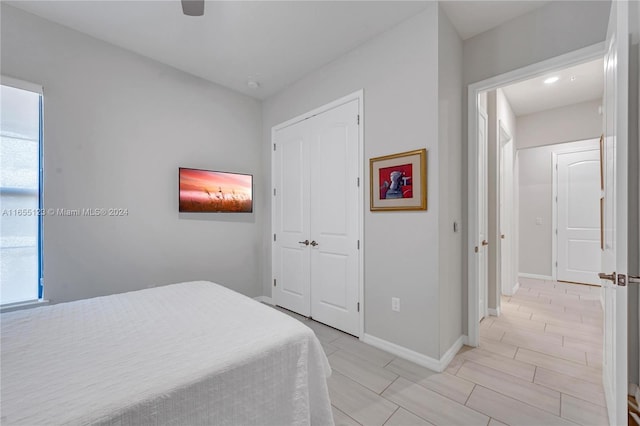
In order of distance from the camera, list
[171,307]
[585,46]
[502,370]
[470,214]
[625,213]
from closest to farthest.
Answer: [625,213]
[171,307]
[585,46]
[502,370]
[470,214]

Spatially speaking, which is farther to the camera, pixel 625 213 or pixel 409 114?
pixel 409 114

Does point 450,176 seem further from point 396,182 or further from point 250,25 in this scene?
point 250,25

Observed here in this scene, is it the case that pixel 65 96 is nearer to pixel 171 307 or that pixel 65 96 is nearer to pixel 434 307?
pixel 171 307

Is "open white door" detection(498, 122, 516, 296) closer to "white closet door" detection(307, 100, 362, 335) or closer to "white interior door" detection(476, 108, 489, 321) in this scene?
"white interior door" detection(476, 108, 489, 321)

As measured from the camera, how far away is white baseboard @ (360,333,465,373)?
2092 millimetres

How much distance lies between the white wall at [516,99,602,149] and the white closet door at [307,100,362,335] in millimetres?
3991

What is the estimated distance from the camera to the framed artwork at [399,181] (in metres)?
2.16

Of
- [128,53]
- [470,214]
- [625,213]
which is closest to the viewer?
[625,213]

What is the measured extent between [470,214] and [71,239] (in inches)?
140

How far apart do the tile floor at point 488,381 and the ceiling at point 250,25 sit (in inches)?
112

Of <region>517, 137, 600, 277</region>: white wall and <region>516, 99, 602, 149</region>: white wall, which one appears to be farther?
<region>517, 137, 600, 277</region>: white wall

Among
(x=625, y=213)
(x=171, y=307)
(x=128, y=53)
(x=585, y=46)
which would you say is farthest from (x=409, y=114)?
(x=128, y=53)

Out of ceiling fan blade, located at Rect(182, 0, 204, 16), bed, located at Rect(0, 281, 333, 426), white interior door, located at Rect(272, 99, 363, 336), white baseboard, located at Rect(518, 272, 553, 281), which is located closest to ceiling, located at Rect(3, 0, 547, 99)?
ceiling fan blade, located at Rect(182, 0, 204, 16)

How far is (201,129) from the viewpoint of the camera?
3.19 meters
